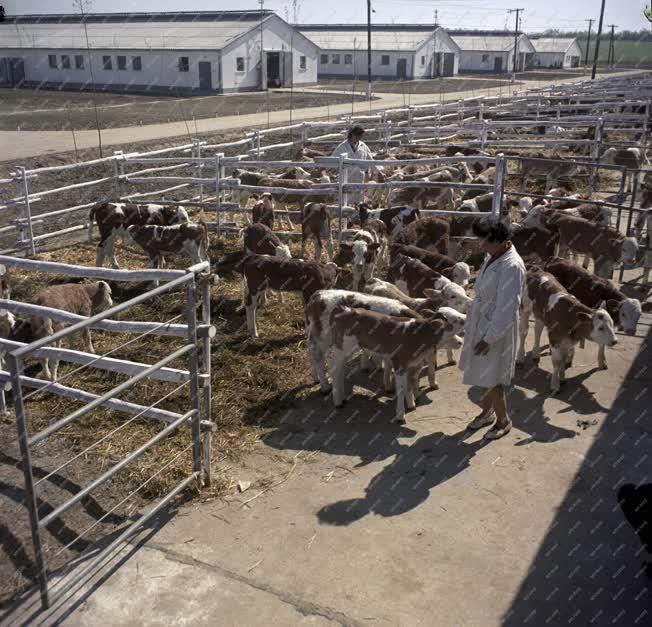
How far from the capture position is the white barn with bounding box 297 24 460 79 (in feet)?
234

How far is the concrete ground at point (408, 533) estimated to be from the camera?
4.52m

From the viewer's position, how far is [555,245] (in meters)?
11.2

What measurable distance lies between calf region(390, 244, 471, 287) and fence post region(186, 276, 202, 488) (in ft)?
16.0

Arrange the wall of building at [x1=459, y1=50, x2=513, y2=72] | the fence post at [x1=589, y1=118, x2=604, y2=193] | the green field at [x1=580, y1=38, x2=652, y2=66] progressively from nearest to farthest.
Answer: the fence post at [x1=589, y1=118, x2=604, y2=193]
the wall of building at [x1=459, y1=50, x2=513, y2=72]
the green field at [x1=580, y1=38, x2=652, y2=66]

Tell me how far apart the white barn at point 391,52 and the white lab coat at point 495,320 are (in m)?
66.8

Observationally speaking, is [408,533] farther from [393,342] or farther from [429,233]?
[429,233]

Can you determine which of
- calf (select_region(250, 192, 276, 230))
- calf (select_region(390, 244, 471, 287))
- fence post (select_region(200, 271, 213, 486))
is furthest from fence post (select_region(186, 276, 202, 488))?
calf (select_region(250, 192, 276, 230))

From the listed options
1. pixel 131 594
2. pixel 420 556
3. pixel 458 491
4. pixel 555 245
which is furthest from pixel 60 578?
pixel 555 245

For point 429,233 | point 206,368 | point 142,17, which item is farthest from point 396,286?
point 142,17

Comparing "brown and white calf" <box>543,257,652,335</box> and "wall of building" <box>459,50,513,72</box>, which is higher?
"wall of building" <box>459,50,513,72</box>

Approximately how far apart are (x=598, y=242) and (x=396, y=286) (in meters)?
3.67

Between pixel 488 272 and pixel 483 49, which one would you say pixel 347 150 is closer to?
pixel 488 272

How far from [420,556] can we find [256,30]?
52.9 metres

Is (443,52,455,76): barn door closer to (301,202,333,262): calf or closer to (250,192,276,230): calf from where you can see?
(250,192,276,230): calf
